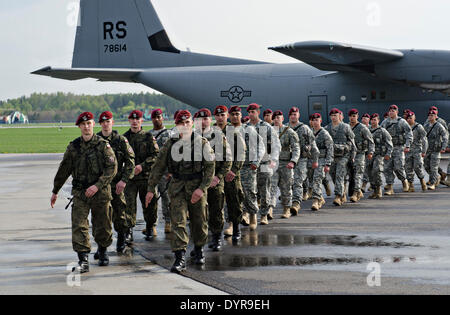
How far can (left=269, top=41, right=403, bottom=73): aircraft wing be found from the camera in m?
19.8

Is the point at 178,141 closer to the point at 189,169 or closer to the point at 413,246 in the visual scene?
the point at 189,169

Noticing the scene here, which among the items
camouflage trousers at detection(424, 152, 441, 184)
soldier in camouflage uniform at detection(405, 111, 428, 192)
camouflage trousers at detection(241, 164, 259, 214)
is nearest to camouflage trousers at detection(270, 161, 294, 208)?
camouflage trousers at detection(241, 164, 259, 214)

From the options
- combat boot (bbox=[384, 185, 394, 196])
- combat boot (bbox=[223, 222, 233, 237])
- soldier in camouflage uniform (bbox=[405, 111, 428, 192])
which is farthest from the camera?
soldier in camouflage uniform (bbox=[405, 111, 428, 192])

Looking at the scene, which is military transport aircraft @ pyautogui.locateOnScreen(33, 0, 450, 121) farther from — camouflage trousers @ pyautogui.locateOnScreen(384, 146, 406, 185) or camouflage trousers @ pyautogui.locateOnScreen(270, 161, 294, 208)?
Answer: camouflage trousers @ pyautogui.locateOnScreen(270, 161, 294, 208)

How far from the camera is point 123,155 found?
8484mm

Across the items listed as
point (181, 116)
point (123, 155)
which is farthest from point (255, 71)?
point (181, 116)

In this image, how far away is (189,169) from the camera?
7.55 metres

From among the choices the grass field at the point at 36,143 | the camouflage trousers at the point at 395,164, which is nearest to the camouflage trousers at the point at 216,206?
the camouflage trousers at the point at 395,164

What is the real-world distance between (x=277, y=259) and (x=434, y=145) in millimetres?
8923

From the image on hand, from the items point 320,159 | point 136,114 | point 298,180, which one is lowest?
point 298,180

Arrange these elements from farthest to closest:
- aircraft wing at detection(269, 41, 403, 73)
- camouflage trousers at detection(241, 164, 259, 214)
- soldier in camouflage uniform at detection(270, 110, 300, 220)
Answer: aircraft wing at detection(269, 41, 403, 73)
soldier in camouflage uniform at detection(270, 110, 300, 220)
camouflage trousers at detection(241, 164, 259, 214)

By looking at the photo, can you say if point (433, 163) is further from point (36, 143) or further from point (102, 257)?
point (36, 143)

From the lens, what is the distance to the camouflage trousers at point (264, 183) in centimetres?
1047

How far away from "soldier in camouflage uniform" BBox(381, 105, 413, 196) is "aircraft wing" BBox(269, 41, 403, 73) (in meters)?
5.34
